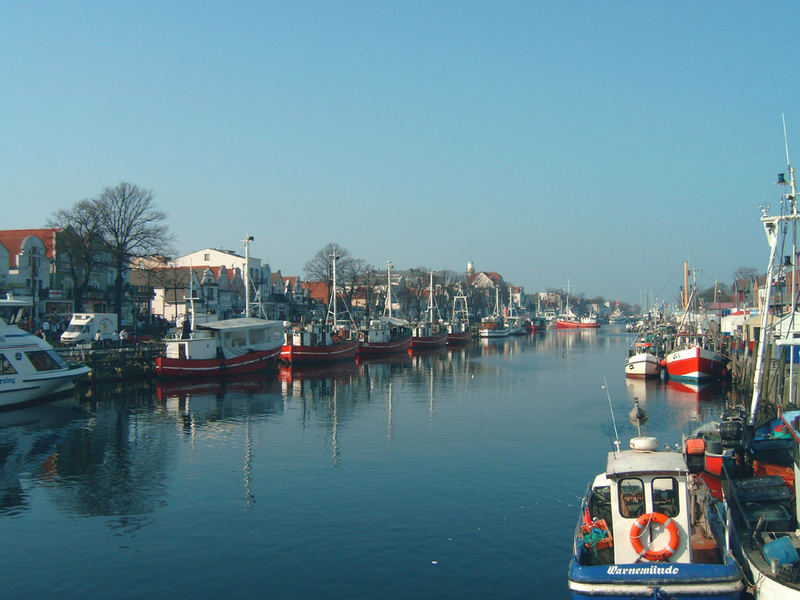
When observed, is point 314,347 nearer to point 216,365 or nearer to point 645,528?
point 216,365

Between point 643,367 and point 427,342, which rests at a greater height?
point 427,342

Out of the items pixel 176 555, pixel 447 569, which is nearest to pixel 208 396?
pixel 176 555

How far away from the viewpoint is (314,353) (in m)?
67.8

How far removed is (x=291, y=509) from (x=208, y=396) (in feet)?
86.0

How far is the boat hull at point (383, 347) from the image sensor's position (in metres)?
80.7

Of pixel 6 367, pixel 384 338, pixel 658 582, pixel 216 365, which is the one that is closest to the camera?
pixel 658 582

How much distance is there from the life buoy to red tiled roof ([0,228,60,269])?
7074cm

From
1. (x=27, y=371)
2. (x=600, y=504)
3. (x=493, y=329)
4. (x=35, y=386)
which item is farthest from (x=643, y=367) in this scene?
(x=493, y=329)

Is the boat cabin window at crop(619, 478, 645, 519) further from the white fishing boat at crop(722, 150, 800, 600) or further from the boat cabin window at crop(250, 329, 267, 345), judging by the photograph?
the boat cabin window at crop(250, 329, 267, 345)

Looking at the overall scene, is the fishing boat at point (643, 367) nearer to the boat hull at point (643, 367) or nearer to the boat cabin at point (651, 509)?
the boat hull at point (643, 367)

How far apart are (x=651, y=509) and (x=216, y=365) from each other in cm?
4477

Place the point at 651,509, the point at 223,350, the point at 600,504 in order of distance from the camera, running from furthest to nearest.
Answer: the point at 223,350 → the point at 600,504 → the point at 651,509

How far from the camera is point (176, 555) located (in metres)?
17.3

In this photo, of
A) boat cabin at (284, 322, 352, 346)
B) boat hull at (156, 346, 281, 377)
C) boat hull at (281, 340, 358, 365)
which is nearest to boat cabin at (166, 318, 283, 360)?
boat hull at (156, 346, 281, 377)
